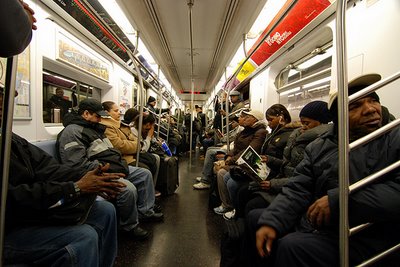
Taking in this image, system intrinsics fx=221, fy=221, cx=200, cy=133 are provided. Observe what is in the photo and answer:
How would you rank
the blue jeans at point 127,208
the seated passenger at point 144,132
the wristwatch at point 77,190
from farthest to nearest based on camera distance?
the seated passenger at point 144,132
the blue jeans at point 127,208
the wristwatch at point 77,190

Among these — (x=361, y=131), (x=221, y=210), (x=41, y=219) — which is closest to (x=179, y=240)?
(x=221, y=210)

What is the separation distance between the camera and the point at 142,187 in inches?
96.9

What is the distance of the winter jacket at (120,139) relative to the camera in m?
2.60

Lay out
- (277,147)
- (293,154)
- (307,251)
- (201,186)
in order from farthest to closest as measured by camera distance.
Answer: (201,186) → (277,147) → (293,154) → (307,251)

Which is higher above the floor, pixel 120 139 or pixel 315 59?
pixel 315 59

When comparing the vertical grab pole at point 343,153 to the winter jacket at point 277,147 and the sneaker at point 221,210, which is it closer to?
the winter jacket at point 277,147

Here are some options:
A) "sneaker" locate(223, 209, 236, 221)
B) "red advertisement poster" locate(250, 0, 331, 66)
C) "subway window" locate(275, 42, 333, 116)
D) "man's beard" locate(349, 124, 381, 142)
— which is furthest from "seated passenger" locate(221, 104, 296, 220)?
"man's beard" locate(349, 124, 381, 142)

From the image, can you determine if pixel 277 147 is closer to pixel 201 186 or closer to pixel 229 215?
pixel 229 215

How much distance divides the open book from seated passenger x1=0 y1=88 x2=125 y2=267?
1.03m

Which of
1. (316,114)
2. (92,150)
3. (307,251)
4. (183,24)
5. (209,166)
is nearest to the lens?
(307,251)

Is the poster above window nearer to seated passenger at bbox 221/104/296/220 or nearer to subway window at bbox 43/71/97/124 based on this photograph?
subway window at bbox 43/71/97/124

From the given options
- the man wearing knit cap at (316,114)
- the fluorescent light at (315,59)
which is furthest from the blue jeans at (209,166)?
the man wearing knit cap at (316,114)

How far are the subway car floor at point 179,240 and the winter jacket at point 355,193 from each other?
90 centimetres

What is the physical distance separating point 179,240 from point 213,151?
1.95 meters
